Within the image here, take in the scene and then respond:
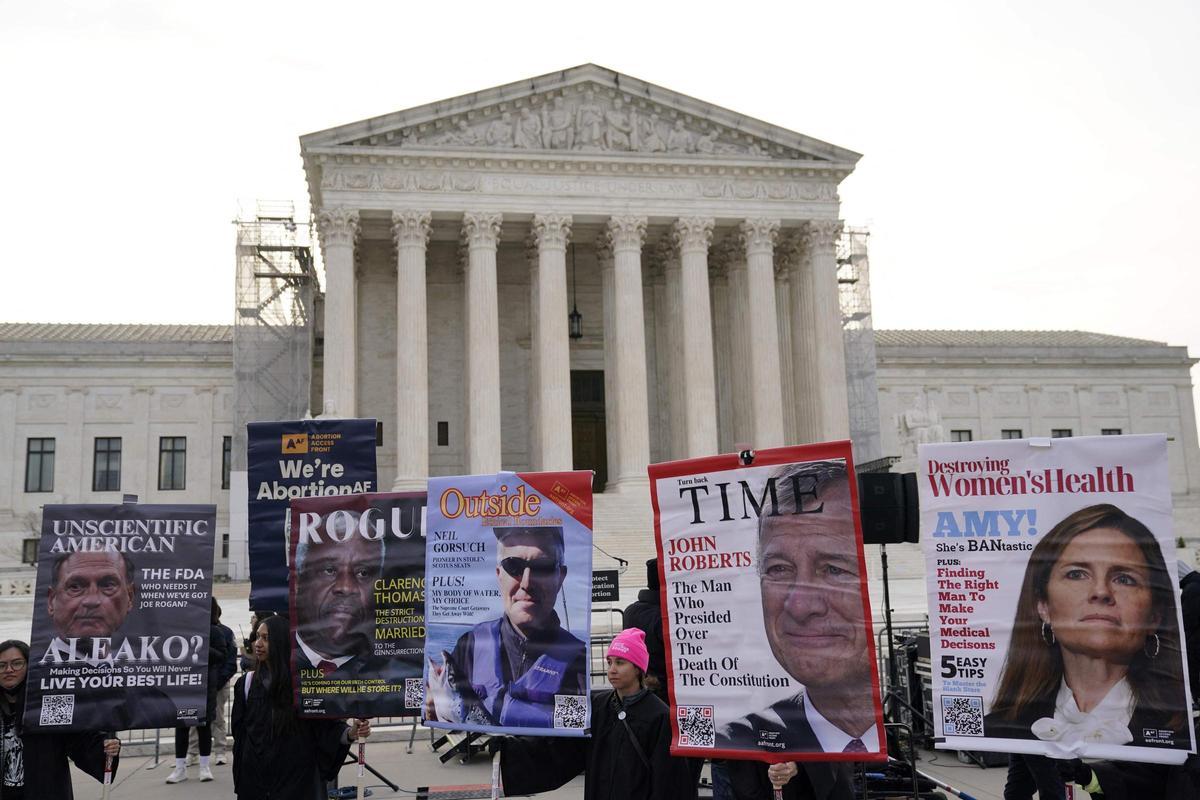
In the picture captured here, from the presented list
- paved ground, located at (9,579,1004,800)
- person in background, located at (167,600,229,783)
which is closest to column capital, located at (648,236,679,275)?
paved ground, located at (9,579,1004,800)

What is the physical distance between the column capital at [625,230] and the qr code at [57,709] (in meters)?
32.0

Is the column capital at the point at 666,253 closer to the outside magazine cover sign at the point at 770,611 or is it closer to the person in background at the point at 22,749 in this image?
the person in background at the point at 22,749

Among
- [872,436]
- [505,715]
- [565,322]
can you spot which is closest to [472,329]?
[565,322]

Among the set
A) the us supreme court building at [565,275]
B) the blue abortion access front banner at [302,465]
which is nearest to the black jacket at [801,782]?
the blue abortion access front banner at [302,465]

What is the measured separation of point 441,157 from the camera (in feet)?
125

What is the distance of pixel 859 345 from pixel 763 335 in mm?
11507

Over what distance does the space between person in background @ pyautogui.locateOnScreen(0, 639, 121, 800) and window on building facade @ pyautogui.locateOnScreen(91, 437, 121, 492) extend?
144 ft

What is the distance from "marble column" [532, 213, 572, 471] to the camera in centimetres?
3750

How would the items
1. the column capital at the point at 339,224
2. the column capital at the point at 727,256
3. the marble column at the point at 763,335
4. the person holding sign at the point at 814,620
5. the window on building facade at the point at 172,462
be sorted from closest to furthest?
the person holding sign at the point at 814,620 → the column capital at the point at 339,224 → the marble column at the point at 763,335 → the column capital at the point at 727,256 → the window on building facade at the point at 172,462

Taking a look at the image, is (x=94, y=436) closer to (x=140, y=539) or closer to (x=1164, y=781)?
(x=140, y=539)

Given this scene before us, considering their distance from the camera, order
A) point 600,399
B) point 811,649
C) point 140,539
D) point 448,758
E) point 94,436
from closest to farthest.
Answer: point 811,649 → point 140,539 → point 448,758 → point 600,399 → point 94,436

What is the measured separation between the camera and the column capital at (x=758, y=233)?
131 feet

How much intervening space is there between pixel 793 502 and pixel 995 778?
21.1 ft

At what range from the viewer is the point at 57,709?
845 centimetres
